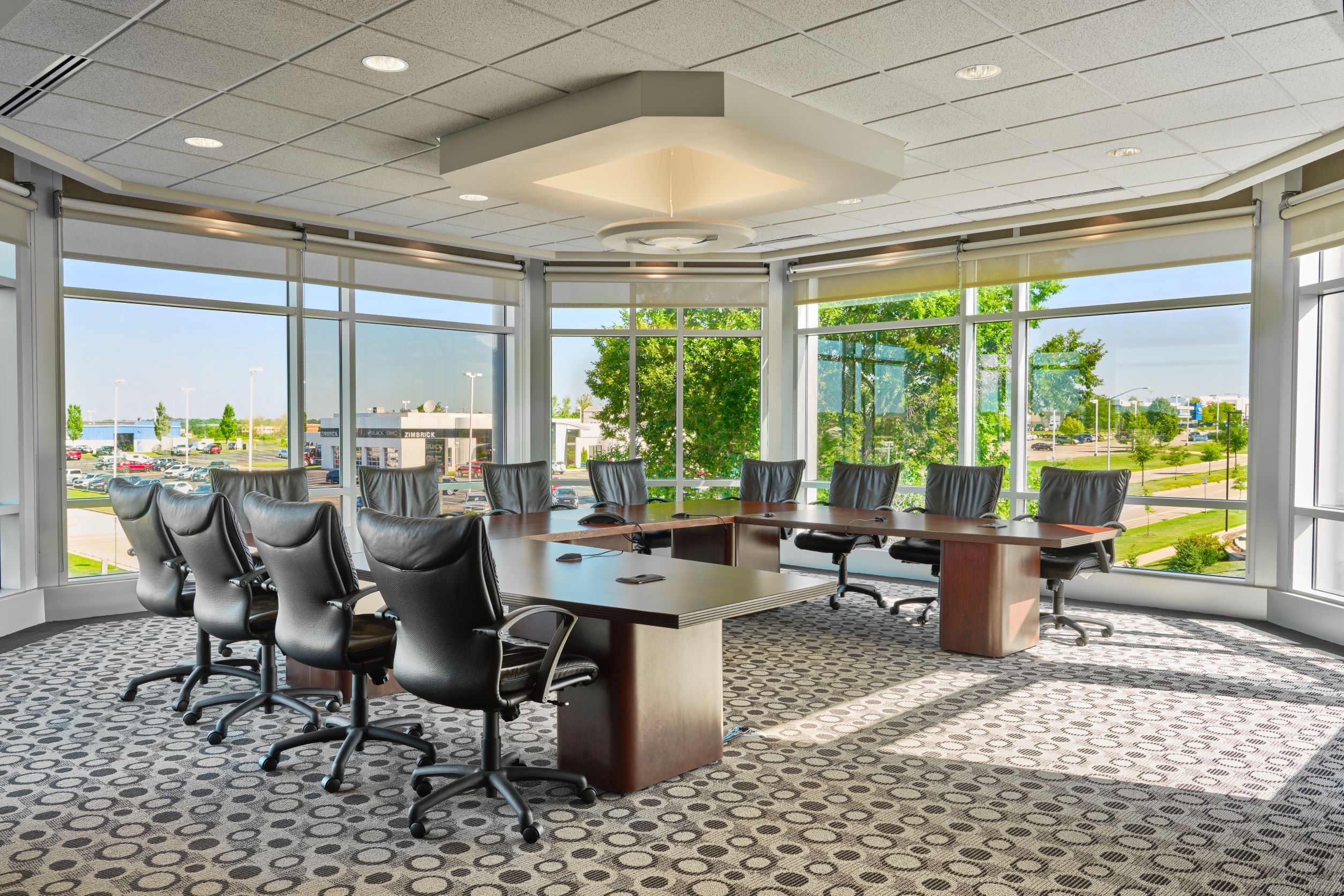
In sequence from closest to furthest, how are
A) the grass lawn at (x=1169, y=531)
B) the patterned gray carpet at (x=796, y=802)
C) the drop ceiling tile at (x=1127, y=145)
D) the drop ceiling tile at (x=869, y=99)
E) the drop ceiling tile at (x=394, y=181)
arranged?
the patterned gray carpet at (x=796, y=802) < the drop ceiling tile at (x=869, y=99) < the drop ceiling tile at (x=1127, y=145) < the drop ceiling tile at (x=394, y=181) < the grass lawn at (x=1169, y=531)

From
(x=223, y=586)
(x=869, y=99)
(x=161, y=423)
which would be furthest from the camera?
(x=161, y=423)

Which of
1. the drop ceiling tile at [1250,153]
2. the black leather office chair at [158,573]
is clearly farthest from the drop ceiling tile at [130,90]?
the drop ceiling tile at [1250,153]

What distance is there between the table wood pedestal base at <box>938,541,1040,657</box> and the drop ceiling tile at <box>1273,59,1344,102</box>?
2.84 metres

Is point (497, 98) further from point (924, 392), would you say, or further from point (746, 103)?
point (924, 392)

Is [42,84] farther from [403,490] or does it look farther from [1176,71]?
[1176,71]

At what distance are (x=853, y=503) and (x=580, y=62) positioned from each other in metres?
4.61

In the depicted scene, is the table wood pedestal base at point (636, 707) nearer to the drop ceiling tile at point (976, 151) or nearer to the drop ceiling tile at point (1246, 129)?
the drop ceiling tile at point (976, 151)

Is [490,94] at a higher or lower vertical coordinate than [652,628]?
higher

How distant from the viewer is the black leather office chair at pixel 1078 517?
6238 mm

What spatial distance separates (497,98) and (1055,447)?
225 inches

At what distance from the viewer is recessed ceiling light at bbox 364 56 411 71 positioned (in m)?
4.34

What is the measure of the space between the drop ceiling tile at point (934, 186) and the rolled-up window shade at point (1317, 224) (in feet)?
7.05

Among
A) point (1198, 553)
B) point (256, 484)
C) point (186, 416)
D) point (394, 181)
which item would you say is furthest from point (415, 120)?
point (1198, 553)

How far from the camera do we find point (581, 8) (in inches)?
149
